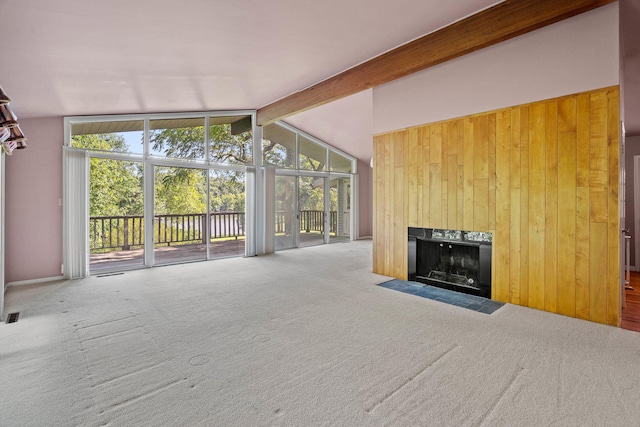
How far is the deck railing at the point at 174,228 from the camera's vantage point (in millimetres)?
6625

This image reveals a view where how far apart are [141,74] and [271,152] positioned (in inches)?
147

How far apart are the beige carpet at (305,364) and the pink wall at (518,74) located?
2.31 metres

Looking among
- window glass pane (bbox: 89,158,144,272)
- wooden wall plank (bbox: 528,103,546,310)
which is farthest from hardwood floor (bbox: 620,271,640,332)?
window glass pane (bbox: 89,158,144,272)

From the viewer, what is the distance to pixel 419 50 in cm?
392

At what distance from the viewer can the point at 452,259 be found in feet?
13.6

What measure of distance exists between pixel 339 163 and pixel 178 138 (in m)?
4.50

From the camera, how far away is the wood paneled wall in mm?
2896

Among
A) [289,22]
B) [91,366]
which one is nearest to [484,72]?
[289,22]

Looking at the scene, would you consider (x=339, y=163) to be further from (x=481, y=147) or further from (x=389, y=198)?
(x=481, y=147)

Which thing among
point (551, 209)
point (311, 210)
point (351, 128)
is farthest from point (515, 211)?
point (311, 210)

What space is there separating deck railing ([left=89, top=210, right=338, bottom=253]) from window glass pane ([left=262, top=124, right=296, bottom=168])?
1266mm

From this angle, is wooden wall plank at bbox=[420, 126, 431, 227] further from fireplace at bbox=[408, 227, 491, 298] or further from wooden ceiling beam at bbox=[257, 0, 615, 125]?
wooden ceiling beam at bbox=[257, 0, 615, 125]

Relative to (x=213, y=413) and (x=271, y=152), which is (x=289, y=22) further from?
(x=271, y=152)

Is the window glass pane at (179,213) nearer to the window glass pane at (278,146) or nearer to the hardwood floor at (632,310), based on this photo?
the window glass pane at (278,146)
